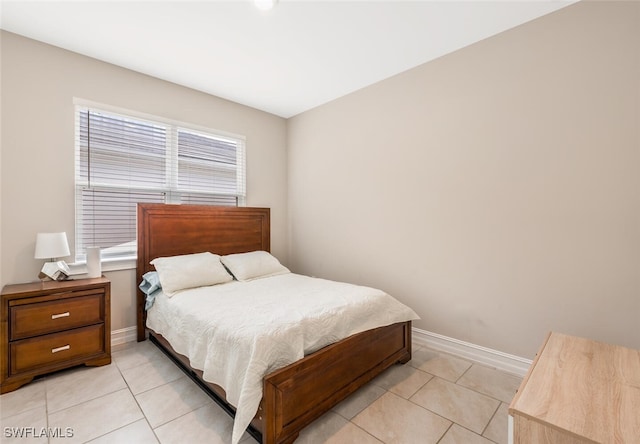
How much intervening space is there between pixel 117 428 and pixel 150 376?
0.58m

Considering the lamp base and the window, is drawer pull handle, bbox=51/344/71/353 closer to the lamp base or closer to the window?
the lamp base

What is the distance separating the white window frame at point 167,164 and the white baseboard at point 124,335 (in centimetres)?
60

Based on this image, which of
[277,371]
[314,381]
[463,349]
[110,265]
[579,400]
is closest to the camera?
[579,400]

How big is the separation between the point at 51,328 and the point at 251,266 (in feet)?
5.29

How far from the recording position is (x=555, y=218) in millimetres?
2141

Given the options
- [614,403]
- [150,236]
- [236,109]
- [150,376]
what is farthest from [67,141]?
[614,403]

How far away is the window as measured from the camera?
8.77 ft

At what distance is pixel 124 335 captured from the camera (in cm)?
283

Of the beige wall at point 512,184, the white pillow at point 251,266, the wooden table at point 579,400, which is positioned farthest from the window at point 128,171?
the wooden table at point 579,400

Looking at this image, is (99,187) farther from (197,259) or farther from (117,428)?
(117,428)

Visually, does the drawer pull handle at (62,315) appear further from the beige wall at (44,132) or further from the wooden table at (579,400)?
Answer: the wooden table at (579,400)

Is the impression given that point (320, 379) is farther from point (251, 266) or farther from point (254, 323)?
point (251, 266)

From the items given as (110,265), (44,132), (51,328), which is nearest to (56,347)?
(51,328)

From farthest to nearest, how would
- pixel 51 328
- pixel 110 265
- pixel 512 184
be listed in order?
pixel 110 265 → pixel 512 184 → pixel 51 328
